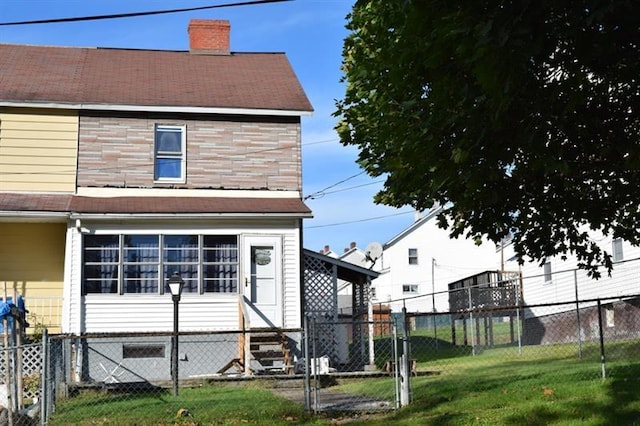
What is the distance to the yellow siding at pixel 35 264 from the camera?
64.7ft

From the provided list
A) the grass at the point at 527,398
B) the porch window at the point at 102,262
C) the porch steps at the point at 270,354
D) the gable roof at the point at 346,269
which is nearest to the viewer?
the grass at the point at 527,398

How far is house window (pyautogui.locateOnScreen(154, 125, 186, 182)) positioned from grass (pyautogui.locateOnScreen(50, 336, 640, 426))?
21.8 ft

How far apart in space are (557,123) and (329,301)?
14596 millimetres

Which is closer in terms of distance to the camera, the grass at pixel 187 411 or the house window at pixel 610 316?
the grass at pixel 187 411

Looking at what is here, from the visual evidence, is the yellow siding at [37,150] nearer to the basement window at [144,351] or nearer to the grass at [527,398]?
the basement window at [144,351]

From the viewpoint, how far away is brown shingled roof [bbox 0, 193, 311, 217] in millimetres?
18984

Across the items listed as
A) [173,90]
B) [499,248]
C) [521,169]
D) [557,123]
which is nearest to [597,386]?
[521,169]

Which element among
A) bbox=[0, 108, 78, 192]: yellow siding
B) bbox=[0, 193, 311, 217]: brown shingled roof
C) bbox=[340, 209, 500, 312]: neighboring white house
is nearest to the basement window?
bbox=[0, 193, 311, 217]: brown shingled roof

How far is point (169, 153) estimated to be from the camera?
20.8 meters

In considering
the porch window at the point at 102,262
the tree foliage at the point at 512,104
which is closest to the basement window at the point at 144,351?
the porch window at the point at 102,262

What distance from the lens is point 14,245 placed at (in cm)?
1994

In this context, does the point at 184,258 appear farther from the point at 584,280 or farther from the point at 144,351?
the point at 584,280

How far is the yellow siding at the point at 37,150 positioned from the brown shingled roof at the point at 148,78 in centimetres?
46

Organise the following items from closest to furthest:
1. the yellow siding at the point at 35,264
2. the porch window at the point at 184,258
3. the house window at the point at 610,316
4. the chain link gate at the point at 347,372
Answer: the chain link gate at the point at 347,372
the porch window at the point at 184,258
the yellow siding at the point at 35,264
the house window at the point at 610,316
